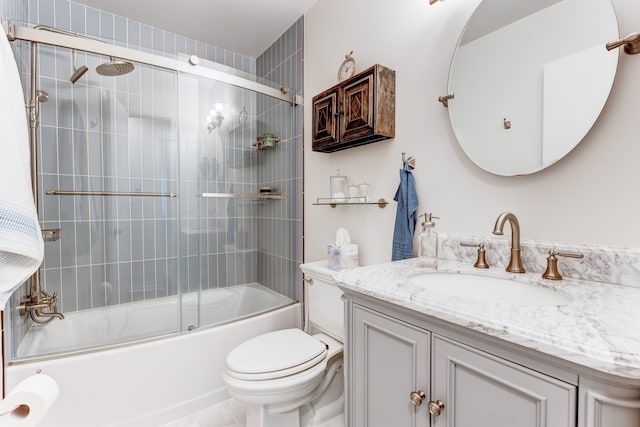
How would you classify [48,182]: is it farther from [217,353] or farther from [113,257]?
[217,353]

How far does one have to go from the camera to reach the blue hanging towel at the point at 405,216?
1325 millimetres

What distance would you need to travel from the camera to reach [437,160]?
129cm

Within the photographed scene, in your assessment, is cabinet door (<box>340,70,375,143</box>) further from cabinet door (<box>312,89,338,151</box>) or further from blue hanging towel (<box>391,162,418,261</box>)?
blue hanging towel (<box>391,162,418,261</box>)

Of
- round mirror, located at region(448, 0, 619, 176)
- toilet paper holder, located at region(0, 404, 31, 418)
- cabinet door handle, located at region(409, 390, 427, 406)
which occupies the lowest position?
cabinet door handle, located at region(409, 390, 427, 406)

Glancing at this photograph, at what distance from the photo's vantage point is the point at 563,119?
932mm

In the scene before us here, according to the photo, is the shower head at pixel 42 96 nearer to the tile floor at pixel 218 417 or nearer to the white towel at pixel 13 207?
the white towel at pixel 13 207

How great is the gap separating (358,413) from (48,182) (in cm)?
195

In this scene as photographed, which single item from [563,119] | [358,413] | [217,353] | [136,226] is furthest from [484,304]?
[136,226]

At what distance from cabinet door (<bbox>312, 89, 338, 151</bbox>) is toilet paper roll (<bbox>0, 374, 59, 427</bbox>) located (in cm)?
142

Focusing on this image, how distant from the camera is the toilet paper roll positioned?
21.3 inches

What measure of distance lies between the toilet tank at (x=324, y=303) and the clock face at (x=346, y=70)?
1.08 m

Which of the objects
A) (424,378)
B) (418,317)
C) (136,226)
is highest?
(136,226)

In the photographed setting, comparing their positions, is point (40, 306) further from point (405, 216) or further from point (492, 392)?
point (492, 392)

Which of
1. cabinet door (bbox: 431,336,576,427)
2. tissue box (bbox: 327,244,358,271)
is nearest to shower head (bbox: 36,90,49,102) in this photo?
tissue box (bbox: 327,244,358,271)
